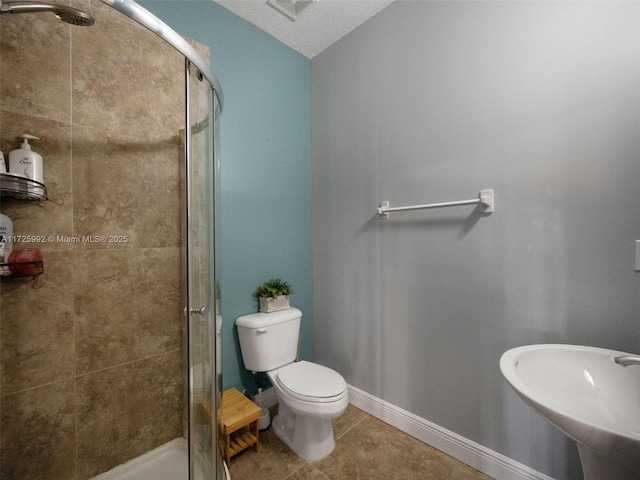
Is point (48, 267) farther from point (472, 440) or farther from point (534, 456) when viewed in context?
point (534, 456)

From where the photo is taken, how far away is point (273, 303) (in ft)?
5.66

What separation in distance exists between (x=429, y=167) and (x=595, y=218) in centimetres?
70

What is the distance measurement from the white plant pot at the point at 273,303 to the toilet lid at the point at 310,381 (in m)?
0.34

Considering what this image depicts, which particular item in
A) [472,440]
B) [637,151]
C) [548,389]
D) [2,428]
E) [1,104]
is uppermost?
[1,104]

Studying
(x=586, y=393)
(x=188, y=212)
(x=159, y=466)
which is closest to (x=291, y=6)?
(x=188, y=212)

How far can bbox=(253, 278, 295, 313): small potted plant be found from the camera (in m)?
1.71

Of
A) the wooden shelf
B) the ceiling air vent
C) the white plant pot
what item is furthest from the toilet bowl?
the ceiling air vent

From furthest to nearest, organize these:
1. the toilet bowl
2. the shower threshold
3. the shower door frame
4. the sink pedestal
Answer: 1. the toilet bowl
2. the shower threshold
3. the shower door frame
4. the sink pedestal

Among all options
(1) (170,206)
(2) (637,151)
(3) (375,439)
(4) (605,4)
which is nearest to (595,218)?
(2) (637,151)

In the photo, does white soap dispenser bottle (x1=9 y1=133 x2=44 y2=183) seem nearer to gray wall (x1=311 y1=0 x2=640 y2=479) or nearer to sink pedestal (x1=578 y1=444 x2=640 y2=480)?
gray wall (x1=311 y1=0 x2=640 y2=479)

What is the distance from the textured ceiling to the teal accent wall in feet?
0.20

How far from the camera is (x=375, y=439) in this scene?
1.51 m

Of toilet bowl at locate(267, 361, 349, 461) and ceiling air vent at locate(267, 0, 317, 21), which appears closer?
toilet bowl at locate(267, 361, 349, 461)

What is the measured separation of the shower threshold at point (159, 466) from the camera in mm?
1184
